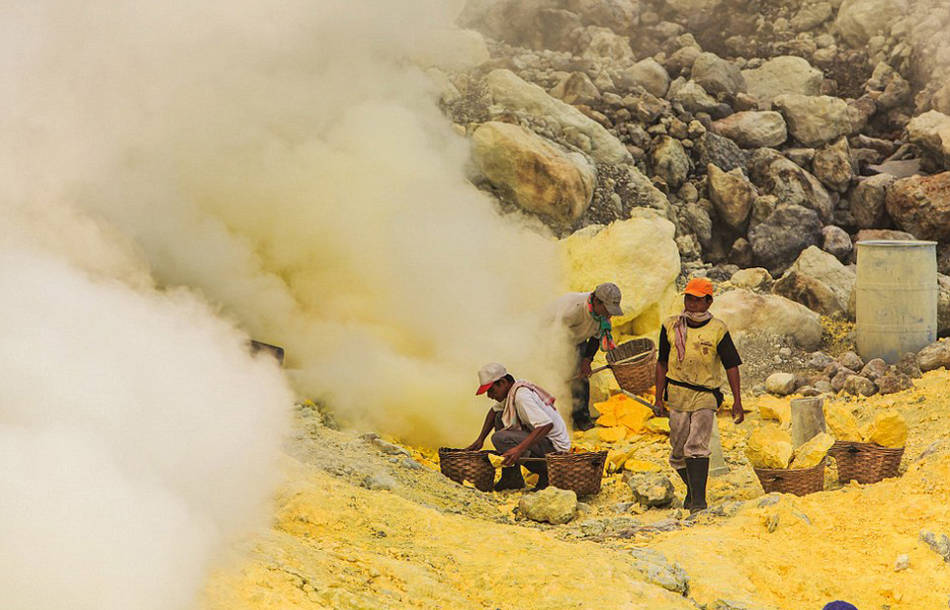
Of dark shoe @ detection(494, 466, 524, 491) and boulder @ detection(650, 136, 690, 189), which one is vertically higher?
boulder @ detection(650, 136, 690, 189)

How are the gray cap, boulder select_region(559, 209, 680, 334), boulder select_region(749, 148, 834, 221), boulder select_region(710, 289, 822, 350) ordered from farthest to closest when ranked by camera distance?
boulder select_region(749, 148, 834, 221)
boulder select_region(710, 289, 822, 350)
boulder select_region(559, 209, 680, 334)
the gray cap

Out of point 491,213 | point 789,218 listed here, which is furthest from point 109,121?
point 789,218

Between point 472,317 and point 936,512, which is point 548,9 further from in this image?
point 936,512

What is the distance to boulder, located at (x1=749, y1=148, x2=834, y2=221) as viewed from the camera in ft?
42.1

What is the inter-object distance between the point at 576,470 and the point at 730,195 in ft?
23.6

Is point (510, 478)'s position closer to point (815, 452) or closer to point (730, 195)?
point (815, 452)

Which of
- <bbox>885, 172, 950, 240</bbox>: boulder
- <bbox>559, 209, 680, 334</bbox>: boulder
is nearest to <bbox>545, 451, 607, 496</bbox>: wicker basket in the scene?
<bbox>559, 209, 680, 334</bbox>: boulder

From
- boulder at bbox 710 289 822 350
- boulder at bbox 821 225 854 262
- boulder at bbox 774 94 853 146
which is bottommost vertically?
boulder at bbox 710 289 822 350

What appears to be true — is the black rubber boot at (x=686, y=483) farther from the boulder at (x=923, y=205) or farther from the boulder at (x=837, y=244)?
the boulder at (x=923, y=205)

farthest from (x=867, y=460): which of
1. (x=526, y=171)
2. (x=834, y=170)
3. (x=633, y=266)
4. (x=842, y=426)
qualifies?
(x=834, y=170)

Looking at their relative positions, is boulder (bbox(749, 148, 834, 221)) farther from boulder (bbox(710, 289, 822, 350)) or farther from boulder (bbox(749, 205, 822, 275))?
boulder (bbox(710, 289, 822, 350))

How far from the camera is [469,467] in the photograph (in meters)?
6.46

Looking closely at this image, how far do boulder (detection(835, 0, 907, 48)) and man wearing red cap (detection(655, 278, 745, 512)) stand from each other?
475 inches

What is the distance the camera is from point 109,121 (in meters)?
7.25
